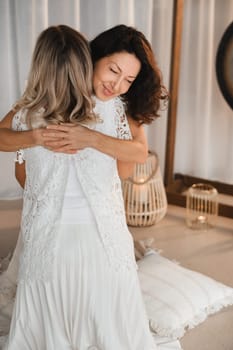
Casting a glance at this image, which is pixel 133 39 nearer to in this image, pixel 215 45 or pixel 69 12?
pixel 69 12

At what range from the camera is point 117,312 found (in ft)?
4.95

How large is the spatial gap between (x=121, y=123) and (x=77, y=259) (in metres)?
0.39

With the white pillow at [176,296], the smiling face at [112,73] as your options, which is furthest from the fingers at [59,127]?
the white pillow at [176,296]

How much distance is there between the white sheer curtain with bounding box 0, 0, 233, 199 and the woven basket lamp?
2.44 feet

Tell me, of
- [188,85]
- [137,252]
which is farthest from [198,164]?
[137,252]

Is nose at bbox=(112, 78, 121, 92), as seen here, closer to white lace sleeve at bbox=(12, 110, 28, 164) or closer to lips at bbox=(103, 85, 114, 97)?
lips at bbox=(103, 85, 114, 97)

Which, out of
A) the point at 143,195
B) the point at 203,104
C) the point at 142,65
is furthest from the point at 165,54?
the point at 142,65

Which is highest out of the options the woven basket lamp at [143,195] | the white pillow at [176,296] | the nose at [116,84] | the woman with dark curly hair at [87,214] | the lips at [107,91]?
the nose at [116,84]

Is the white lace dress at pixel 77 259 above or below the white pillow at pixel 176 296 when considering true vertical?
above

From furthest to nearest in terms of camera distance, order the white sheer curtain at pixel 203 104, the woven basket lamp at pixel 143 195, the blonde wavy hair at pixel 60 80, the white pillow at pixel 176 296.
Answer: the white sheer curtain at pixel 203 104 < the woven basket lamp at pixel 143 195 < the white pillow at pixel 176 296 < the blonde wavy hair at pixel 60 80

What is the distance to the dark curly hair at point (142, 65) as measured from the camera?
1438mm

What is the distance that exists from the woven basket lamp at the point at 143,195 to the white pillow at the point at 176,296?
67 cm

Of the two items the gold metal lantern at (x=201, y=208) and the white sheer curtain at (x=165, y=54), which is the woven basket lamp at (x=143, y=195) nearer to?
the gold metal lantern at (x=201, y=208)

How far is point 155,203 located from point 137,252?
0.51 meters
